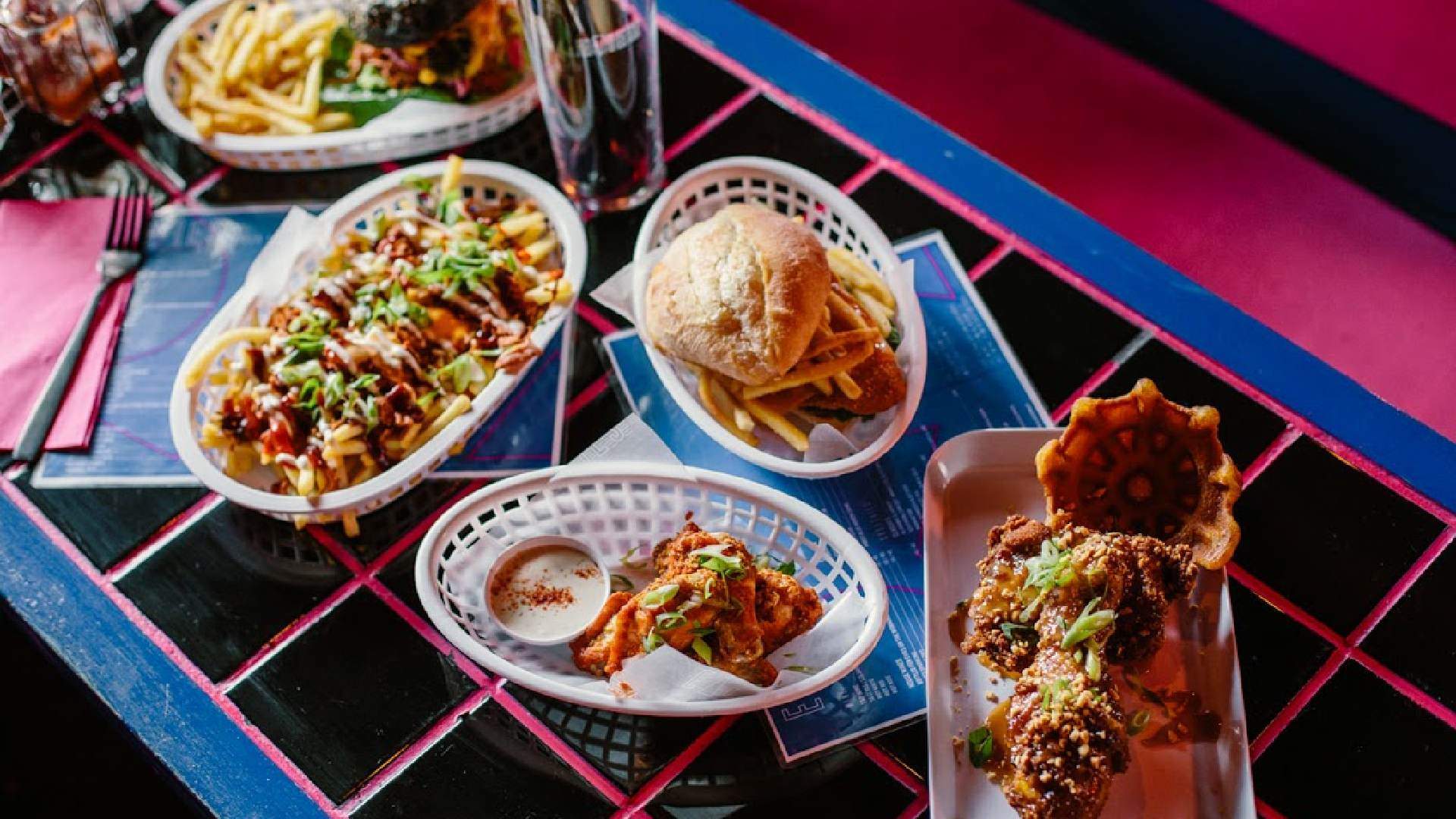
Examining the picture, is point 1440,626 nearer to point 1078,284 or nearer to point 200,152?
point 1078,284

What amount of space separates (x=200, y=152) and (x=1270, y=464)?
2764 mm

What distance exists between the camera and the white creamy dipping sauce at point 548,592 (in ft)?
8.20

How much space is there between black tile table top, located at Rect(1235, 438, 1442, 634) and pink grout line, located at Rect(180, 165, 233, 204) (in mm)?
2627

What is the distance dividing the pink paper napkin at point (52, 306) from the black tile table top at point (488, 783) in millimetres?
1154

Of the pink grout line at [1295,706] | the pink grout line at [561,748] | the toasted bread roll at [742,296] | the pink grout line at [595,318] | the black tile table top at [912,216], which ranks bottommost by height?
the pink grout line at [561,748]

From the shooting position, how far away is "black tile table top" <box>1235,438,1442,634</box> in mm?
2703

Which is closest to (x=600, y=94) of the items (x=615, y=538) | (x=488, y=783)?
(x=615, y=538)

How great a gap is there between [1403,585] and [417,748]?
2.01 metres

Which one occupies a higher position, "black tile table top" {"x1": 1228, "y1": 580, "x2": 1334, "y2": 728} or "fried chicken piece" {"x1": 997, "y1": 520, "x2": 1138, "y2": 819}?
"fried chicken piece" {"x1": 997, "y1": 520, "x2": 1138, "y2": 819}

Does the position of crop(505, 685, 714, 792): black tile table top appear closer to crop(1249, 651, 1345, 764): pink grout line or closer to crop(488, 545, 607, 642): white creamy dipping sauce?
crop(488, 545, 607, 642): white creamy dipping sauce

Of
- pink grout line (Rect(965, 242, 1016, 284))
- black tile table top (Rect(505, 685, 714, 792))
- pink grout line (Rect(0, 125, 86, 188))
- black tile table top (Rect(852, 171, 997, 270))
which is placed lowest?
black tile table top (Rect(505, 685, 714, 792))

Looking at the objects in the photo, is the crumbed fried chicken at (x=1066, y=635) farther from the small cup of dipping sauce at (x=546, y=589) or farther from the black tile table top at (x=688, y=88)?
the black tile table top at (x=688, y=88)

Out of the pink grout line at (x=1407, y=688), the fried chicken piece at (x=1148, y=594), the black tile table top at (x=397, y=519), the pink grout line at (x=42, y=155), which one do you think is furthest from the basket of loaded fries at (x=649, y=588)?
the pink grout line at (x=42, y=155)

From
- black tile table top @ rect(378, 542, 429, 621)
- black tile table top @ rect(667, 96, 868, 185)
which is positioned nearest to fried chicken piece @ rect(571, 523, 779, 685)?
black tile table top @ rect(378, 542, 429, 621)
